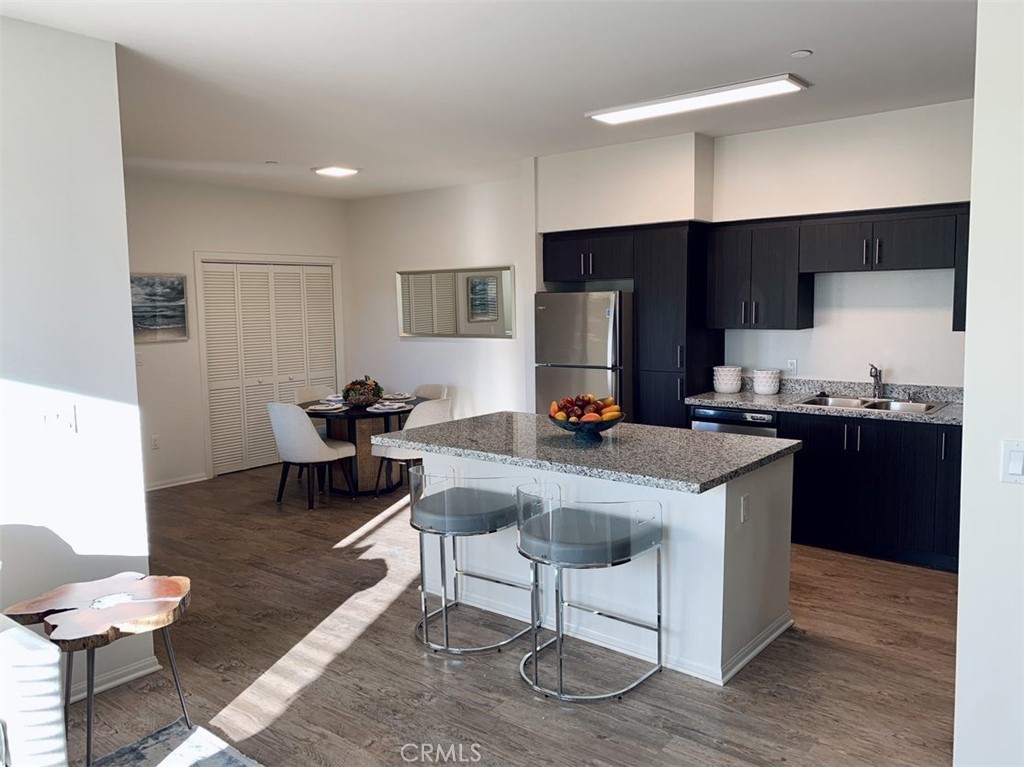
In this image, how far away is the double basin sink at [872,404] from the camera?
15.8 ft

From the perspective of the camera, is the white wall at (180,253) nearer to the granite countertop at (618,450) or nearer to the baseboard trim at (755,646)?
the granite countertop at (618,450)

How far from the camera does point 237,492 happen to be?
21.6ft

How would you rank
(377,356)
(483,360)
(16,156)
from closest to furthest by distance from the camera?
(16,156) → (483,360) → (377,356)

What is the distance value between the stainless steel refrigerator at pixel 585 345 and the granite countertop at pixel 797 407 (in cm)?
56

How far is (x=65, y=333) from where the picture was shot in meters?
3.09

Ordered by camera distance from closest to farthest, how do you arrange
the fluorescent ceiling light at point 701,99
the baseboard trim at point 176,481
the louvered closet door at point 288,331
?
the fluorescent ceiling light at point 701,99, the baseboard trim at point 176,481, the louvered closet door at point 288,331

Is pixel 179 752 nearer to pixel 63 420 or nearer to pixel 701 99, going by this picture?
pixel 63 420

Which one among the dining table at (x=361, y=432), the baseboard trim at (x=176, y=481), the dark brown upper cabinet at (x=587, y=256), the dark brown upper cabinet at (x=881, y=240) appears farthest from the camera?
the baseboard trim at (x=176, y=481)

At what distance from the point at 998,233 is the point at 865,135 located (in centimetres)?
296

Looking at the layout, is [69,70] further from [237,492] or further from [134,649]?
[237,492]

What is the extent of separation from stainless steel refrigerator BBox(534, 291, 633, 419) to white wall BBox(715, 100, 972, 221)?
1.03m

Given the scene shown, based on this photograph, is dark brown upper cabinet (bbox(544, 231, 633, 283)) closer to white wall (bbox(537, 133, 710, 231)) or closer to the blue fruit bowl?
white wall (bbox(537, 133, 710, 231))

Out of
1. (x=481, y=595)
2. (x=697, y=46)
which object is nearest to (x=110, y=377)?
(x=481, y=595)

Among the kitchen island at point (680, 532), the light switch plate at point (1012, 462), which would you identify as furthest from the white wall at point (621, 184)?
the light switch plate at point (1012, 462)
